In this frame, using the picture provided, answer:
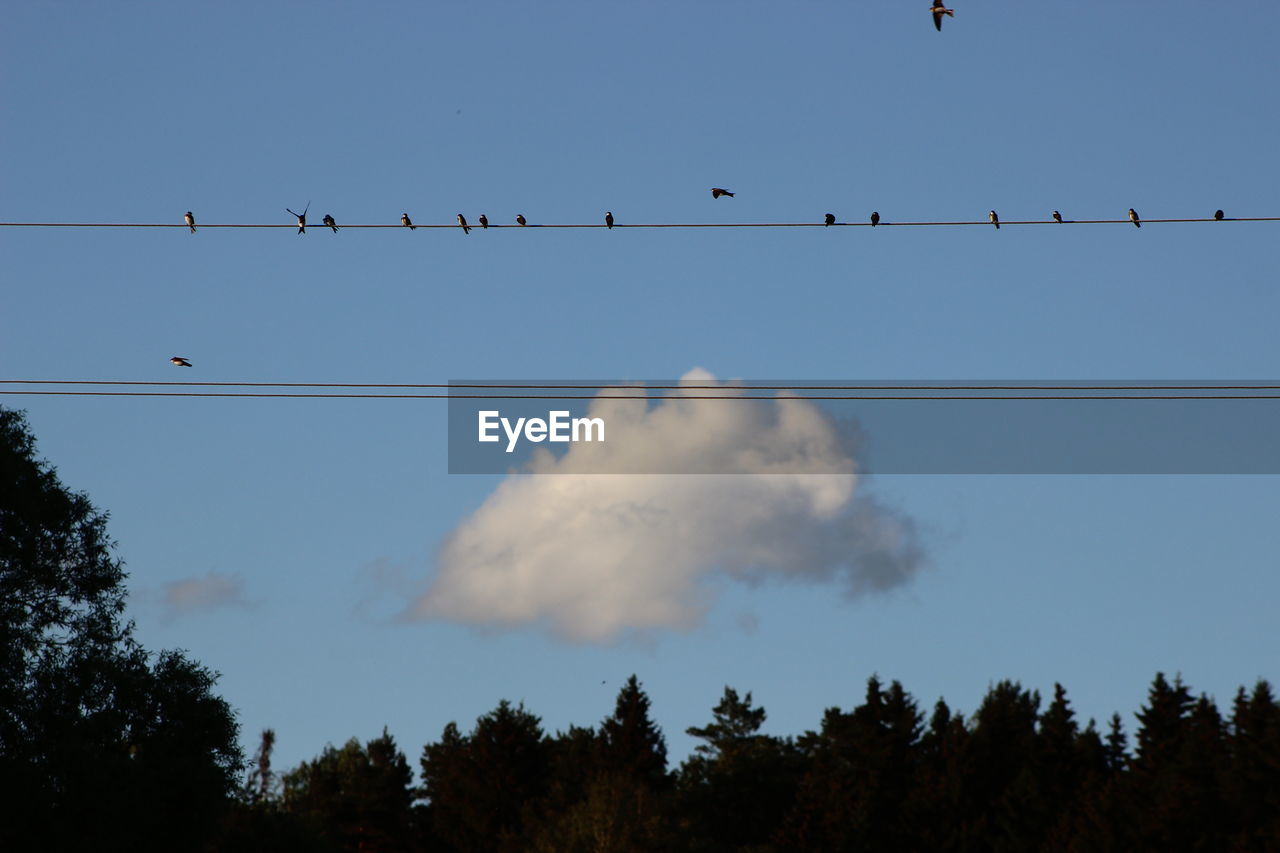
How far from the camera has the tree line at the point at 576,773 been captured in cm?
3766

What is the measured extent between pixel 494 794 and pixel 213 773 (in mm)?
74167

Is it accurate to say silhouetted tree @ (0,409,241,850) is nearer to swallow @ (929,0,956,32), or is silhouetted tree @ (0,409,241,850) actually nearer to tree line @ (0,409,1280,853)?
Result: tree line @ (0,409,1280,853)

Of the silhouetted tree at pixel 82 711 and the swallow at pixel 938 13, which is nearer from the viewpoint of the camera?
the swallow at pixel 938 13

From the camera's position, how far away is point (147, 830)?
124 ft

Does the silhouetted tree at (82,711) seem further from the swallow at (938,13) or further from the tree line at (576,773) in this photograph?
the swallow at (938,13)

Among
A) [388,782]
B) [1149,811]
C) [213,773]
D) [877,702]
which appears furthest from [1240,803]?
[213,773]

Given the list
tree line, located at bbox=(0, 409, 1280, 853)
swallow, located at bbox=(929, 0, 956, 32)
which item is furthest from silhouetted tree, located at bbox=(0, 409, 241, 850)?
swallow, located at bbox=(929, 0, 956, 32)

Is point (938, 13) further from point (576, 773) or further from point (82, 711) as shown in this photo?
point (576, 773)

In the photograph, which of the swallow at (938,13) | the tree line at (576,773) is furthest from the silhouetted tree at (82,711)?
the swallow at (938,13)

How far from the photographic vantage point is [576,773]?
112 m

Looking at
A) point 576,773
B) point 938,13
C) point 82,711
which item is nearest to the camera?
point 938,13

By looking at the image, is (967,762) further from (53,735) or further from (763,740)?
(53,735)

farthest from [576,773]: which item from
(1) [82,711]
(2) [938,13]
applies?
(2) [938,13]

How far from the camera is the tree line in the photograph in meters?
37.7
